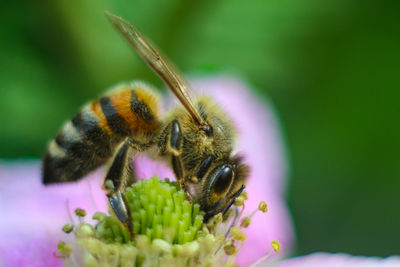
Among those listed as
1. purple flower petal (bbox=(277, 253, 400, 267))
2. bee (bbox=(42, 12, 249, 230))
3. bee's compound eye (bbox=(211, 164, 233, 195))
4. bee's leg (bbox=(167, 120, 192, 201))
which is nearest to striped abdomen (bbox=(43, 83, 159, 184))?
bee (bbox=(42, 12, 249, 230))

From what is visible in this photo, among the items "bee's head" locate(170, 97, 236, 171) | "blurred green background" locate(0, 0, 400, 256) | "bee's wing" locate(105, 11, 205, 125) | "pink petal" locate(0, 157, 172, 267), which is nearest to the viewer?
"bee's wing" locate(105, 11, 205, 125)

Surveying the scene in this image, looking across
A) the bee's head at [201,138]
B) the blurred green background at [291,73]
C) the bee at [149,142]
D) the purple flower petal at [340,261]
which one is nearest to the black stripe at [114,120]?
the bee at [149,142]

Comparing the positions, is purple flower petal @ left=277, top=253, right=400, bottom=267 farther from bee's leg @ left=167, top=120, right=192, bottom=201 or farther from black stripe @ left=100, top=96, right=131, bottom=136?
black stripe @ left=100, top=96, right=131, bottom=136

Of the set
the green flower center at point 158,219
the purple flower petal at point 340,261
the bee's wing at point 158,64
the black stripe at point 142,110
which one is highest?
the bee's wing at point 158,64

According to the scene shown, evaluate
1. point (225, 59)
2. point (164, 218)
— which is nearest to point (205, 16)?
point (225, 59)

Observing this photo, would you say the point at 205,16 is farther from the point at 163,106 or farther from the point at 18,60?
the point at 163,106

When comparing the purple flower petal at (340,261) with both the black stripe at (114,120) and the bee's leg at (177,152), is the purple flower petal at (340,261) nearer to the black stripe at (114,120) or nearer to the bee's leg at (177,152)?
the bee's leg at (177,152)
